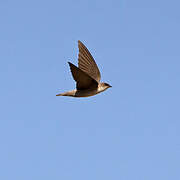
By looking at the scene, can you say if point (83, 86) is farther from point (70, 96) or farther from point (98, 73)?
point (98, 73)

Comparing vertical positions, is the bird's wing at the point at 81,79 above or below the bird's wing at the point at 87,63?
below

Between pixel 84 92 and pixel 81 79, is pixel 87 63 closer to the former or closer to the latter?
pixel 84 92

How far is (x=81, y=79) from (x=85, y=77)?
0.55 ft

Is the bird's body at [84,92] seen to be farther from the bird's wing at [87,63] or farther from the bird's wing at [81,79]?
the bird's wing at [87,63]

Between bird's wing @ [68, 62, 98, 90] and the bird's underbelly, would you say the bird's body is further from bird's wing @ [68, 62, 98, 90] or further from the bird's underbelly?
bird's wing @ [68, 62, 98, 90]

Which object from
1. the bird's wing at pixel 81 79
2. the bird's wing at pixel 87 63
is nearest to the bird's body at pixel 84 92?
the bird's wing at pixel 81 79

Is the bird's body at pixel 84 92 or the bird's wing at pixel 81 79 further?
the bird's body at pixel 84 92

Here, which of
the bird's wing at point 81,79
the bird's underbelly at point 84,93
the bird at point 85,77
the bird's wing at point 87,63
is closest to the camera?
the bird's wing at point 81,79

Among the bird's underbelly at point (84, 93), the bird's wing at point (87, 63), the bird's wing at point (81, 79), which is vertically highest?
the bird's wing at point (87, 63)

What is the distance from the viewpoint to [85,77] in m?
12.7

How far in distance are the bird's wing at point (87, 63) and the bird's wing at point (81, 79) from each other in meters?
1.50

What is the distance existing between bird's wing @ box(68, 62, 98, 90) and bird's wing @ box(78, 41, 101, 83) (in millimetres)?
1501

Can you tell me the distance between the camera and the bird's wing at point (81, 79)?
12.0 metres

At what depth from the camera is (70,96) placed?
13.6 m
